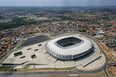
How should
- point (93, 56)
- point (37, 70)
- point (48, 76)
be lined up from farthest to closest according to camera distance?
point (93, 56) → point (37, 70) → point (48, 76)

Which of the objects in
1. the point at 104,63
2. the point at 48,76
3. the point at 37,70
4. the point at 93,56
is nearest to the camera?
the point at 48,76

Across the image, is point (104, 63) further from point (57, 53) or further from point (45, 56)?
point (45, 56)

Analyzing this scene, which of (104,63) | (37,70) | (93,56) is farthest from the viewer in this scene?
(93,56)

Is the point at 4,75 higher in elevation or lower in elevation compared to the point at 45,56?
lower

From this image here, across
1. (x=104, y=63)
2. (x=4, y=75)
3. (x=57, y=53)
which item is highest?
(x=57, y=53)

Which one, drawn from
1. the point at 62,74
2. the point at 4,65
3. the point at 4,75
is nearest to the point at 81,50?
the point at 62,74

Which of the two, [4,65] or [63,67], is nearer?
[63,67]

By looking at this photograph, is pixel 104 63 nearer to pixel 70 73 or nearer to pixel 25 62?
pixel 70 73

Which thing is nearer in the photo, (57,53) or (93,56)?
A: (57,53)

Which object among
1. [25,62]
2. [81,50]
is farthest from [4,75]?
[81,50]
